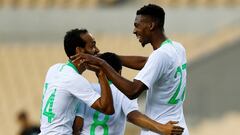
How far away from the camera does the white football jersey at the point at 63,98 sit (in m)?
7.65

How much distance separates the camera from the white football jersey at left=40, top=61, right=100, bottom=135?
7.65 meters

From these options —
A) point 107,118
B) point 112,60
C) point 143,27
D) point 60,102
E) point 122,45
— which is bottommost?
point 122,45

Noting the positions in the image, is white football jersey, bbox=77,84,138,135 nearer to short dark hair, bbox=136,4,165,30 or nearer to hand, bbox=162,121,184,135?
hand, bbox=162,121,184,135

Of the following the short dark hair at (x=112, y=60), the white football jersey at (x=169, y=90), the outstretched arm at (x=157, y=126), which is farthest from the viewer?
the short dark hair at (x=112, y=60)

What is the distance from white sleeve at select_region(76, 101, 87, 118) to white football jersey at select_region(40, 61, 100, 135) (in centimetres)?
14

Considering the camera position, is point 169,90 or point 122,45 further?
point 122,45

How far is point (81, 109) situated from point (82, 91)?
27cm

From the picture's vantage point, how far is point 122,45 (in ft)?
64.7

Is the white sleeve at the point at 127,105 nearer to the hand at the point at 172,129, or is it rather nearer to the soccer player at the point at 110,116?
the soccer player at the point at 110,116

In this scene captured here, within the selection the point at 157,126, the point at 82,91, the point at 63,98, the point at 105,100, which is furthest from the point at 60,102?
the point at 157,126

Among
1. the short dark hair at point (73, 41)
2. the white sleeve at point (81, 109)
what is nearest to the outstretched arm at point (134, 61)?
the white sleeve at point (81, 109)

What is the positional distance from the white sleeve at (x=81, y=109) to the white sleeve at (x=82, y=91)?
0.22 metres

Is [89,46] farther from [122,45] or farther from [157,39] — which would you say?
[122,45]

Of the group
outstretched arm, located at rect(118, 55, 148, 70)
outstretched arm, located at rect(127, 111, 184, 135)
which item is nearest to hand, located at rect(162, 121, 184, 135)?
outstretched arm, located at rect(127, 111, 184, 135)
